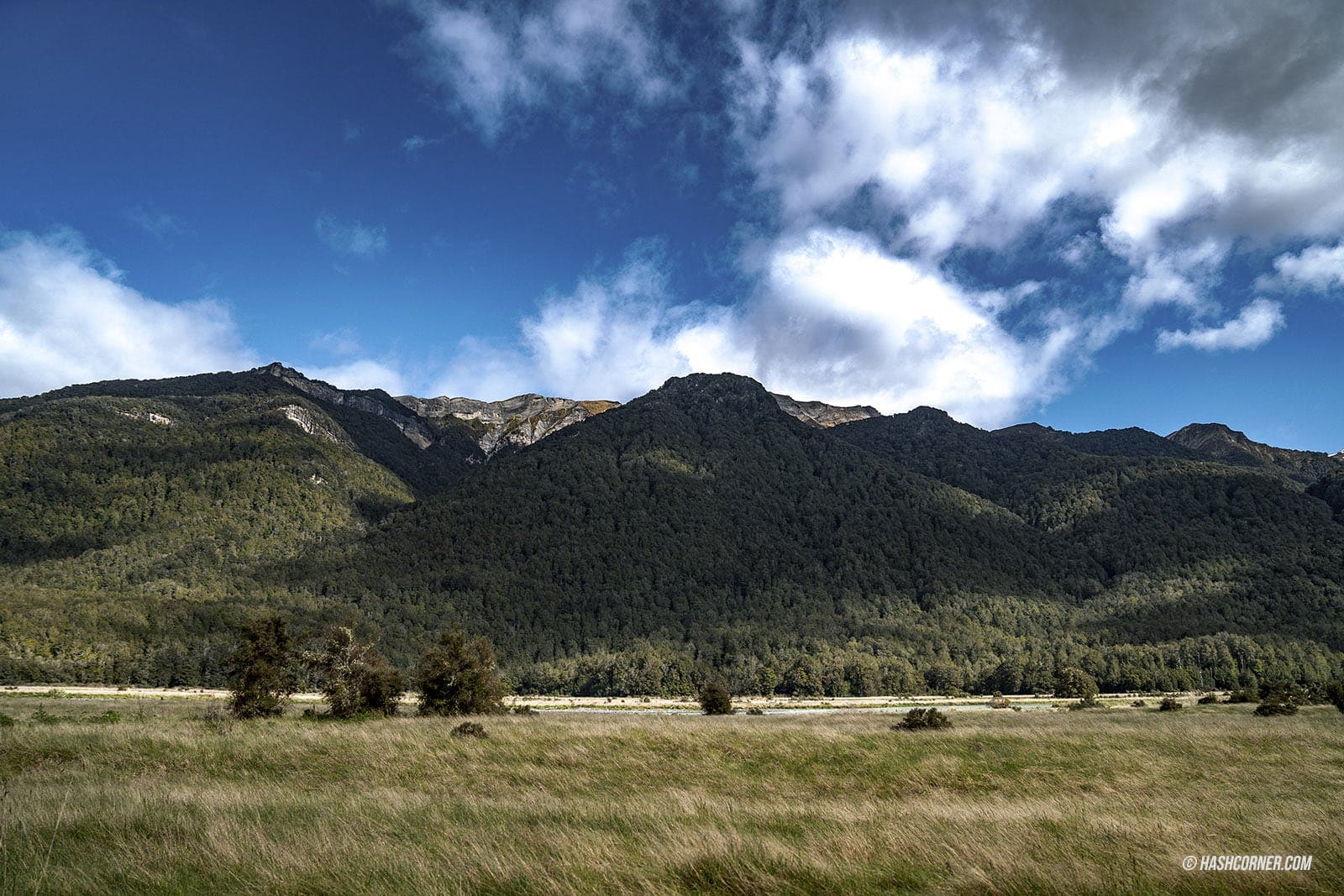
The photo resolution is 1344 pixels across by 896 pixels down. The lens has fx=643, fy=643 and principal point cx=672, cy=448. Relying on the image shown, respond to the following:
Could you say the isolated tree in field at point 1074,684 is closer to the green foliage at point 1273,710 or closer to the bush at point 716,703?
the green foliage at point 1273,710

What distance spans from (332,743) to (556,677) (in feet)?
536

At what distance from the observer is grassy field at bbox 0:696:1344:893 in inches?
284

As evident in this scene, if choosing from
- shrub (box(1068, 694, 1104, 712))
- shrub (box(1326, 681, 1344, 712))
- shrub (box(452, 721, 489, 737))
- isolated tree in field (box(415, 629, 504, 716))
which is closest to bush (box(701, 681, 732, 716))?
isolated tree in field (box(415, 629, 504, 716))

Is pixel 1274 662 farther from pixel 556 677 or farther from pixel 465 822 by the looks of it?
pixel 465 822

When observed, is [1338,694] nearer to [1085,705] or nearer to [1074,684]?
[1085,705]

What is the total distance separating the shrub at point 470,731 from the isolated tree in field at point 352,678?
10249 millimetres

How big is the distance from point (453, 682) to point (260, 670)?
9161 millimetres

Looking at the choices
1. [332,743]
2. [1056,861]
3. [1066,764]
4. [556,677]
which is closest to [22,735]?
[332,743]

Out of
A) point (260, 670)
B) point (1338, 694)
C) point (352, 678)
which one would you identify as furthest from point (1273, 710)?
point (260, 670)

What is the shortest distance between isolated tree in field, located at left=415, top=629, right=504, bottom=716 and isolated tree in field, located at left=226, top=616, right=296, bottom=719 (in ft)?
20.5

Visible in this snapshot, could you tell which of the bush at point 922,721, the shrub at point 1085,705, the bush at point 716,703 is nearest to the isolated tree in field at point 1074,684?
the shrub at point 1085,705

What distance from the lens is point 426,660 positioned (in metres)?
35.0

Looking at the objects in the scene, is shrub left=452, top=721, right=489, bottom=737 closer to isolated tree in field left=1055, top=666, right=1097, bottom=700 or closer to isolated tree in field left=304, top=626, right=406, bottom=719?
isolated tree in field left=304, top=626, right=406, bottom=719

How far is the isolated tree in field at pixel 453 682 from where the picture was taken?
34.4 metres
